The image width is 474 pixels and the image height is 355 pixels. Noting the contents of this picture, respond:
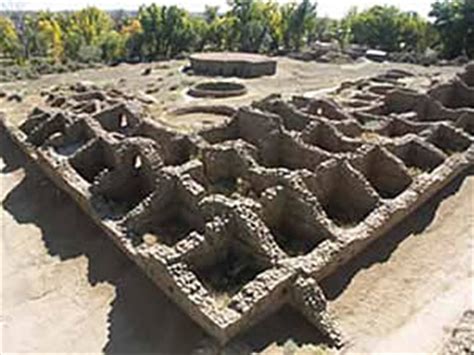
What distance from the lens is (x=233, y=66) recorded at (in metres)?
48.9

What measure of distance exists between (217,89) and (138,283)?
28013mm

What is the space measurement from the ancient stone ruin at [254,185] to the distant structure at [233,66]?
805 inches

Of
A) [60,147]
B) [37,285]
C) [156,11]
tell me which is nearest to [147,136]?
[60,147]

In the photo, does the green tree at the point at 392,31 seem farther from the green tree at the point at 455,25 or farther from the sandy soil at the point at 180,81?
the sandy soil at the point at 180,81

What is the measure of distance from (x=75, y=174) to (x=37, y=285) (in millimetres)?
5465

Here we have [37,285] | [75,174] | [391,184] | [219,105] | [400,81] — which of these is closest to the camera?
[37,285]

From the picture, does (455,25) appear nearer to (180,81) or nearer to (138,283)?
(180,81)

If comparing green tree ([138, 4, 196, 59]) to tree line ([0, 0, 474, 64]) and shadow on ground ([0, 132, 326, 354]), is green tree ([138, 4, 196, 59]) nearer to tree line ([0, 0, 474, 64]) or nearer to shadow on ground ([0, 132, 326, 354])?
tree line ([0, 0, 474, 64])

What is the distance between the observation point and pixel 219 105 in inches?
1380

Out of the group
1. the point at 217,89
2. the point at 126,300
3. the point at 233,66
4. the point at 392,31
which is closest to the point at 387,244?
the point at 126,300

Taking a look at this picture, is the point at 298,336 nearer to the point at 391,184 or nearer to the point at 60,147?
the point at 391,184

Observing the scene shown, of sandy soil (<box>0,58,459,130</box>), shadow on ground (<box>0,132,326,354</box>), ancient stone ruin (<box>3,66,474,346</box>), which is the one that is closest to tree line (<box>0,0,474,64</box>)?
sandy soil (<box>0,58,459,130</box>)

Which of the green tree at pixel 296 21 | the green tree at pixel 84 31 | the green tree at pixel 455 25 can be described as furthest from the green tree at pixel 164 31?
the green tree at pixel 455 25

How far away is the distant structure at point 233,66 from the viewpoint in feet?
160
